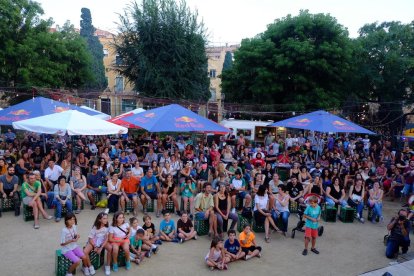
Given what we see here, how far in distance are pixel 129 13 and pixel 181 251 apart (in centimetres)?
2194

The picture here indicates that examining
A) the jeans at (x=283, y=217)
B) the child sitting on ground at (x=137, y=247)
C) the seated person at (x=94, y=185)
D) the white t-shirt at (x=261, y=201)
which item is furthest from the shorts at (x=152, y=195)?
the jeans at (x=283, y=217)

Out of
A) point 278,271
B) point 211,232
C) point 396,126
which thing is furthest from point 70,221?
point 396,126

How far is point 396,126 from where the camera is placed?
26.7 meters

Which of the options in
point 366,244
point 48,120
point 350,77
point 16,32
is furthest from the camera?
point 350,77

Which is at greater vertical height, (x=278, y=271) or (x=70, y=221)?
(x=70, y=221)

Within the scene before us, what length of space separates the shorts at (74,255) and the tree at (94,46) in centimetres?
3449

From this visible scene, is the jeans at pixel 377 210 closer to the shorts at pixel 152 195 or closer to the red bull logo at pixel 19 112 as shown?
the shorts at pixel 152 195

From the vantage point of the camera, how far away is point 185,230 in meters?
7.16

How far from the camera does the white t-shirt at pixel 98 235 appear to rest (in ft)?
18.5

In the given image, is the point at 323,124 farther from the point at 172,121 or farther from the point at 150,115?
the point at 150,115

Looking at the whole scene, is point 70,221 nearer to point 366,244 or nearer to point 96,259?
point 96,259

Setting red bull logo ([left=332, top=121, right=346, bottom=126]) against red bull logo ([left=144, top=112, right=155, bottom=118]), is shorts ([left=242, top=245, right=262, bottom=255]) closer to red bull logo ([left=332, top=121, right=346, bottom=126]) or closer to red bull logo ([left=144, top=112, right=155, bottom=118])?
red bull logo ([left=144, top=112, right=155, bottom=118])

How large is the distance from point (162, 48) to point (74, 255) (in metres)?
20.7

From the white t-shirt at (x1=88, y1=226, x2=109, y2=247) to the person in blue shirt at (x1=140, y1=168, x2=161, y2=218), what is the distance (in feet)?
9.52
